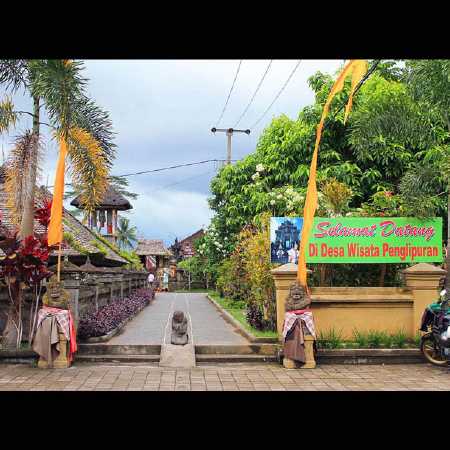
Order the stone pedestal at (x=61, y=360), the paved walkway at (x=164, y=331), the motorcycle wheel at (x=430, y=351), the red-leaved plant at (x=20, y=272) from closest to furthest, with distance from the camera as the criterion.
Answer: the stone pedestal at (x=61, y=360) → the motorcycle wheel at (x=430, y=351) → the red-leaved plant at (x=20, y=272) → the paved walkway at (x=164, y=331)

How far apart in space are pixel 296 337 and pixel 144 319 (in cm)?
839

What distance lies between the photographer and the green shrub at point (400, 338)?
34.9 ft

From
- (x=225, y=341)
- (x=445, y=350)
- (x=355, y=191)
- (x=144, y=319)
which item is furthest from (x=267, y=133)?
(x=445, y=350)

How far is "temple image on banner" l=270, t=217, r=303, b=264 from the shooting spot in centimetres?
1169

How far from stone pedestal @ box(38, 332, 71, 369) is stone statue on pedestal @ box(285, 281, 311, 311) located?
3.77 metres

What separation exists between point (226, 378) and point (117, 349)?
2575mm

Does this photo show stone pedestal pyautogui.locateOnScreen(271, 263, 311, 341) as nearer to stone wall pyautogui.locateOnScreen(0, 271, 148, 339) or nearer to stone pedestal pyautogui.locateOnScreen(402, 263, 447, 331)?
stone pedestal pyautogui.locateOnScreen(402, 263, 447, 331)

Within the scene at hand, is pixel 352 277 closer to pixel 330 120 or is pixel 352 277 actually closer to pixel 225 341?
pixel 225 341

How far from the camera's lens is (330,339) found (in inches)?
420

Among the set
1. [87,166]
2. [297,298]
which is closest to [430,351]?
[297,298]

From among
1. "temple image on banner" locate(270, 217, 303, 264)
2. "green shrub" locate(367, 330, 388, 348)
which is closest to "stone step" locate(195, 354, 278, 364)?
"green shrub" locate(367, 330, 388, 348)

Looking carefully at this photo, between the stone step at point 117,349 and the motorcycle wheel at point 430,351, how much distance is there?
469 centimetres

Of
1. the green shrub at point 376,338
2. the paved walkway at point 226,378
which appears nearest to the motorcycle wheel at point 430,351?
the paved walkway at point 226,378

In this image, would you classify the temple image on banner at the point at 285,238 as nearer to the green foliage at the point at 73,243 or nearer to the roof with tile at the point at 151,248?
the green foliage at the point at 73,243
